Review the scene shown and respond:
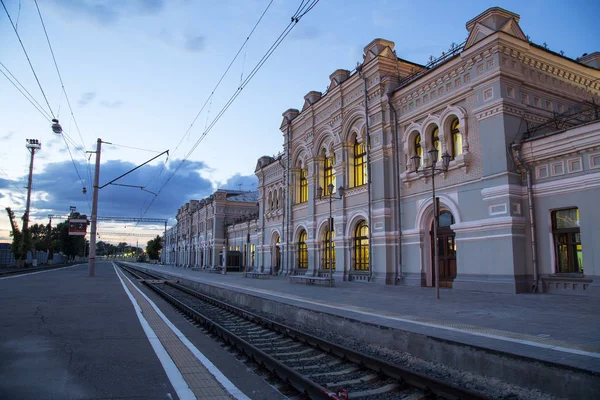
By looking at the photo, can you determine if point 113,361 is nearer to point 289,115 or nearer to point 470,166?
point 470,166

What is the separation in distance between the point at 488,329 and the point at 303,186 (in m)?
22.1

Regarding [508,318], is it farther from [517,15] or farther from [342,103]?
[342,103]

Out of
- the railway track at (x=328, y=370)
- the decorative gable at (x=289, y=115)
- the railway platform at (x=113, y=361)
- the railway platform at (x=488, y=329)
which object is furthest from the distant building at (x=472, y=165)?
the railway platform at (x=113, y=361)

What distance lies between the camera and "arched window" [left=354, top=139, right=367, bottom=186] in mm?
22423

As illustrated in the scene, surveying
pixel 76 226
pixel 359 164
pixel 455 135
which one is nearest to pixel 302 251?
pixel 359 164

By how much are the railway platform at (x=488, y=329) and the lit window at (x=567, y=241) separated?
125 centimetres

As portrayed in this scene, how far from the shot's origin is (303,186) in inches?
1153

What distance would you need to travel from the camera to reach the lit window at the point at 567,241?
13.4m

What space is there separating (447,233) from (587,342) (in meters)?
11.2

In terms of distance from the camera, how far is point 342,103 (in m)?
23.8

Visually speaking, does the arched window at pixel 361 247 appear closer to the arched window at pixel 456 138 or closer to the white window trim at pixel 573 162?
the arched window at pixel 456 138

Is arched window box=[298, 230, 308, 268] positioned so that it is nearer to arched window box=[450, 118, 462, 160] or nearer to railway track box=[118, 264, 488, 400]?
arched window box=[450, 118, 462, 160]

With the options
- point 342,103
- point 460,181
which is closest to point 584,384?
point 460,181

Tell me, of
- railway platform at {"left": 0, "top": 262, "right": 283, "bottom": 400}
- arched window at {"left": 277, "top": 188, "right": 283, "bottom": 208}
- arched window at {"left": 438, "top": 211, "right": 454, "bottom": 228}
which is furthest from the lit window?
arched window at {"left": 277, "top": 188, "right": 283, "bottom": 208}
